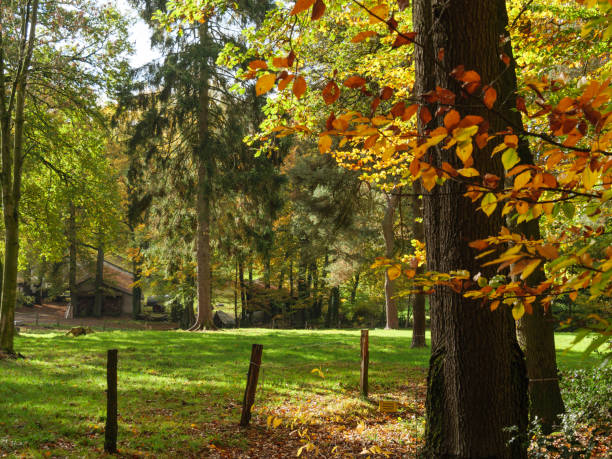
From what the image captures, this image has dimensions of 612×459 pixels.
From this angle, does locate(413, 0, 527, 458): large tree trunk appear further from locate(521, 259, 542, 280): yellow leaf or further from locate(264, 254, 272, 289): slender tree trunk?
locate(264, 254, 272, 289): slender tree trunk

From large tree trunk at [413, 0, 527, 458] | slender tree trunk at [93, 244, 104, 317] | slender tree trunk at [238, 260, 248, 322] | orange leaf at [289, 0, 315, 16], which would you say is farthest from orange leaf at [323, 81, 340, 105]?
slender tree trunk at [93, 244, 104, 317]

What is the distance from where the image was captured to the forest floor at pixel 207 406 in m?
5.74

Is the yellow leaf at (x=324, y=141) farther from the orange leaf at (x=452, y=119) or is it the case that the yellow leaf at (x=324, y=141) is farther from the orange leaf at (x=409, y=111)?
the orange leaf at (x=452, y=119)

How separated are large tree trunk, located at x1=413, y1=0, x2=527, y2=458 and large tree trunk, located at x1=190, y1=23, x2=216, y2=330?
18.2 metres

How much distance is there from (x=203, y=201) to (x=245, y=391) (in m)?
14.9

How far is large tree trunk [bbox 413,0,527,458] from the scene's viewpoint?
113 inches

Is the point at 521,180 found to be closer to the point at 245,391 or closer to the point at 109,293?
the point at 245,391

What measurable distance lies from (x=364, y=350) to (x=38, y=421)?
516cm

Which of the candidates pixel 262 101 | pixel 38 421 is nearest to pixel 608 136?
pixel 38 421

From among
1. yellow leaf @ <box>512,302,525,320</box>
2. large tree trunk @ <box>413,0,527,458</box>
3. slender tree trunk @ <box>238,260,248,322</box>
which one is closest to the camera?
yellow leaf @ <box>512,302,525,320</box>

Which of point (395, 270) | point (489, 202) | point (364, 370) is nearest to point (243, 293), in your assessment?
point (364, 370)

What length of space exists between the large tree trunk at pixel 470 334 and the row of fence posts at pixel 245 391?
13.4ft

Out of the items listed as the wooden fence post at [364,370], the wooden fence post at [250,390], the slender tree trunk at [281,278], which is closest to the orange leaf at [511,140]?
the wooden fence post at [250,390]

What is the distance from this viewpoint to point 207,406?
760 cm
